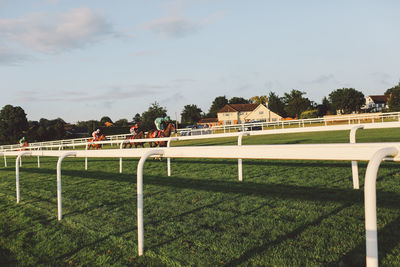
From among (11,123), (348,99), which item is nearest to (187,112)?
(348,99)

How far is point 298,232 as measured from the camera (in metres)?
2.74

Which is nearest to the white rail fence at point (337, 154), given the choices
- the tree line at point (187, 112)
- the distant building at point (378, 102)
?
the tree line at point (187, 112)

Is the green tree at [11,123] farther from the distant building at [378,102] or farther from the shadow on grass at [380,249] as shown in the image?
the distant building at [378,102]

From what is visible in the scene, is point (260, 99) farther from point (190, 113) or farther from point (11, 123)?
point (11, 123)

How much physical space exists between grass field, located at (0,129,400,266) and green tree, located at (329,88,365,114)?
256 ft

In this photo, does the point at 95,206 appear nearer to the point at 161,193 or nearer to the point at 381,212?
the point at 161,193

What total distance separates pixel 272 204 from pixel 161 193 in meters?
1.81

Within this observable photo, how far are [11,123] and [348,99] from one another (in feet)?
249

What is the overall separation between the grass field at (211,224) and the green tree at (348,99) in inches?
3073

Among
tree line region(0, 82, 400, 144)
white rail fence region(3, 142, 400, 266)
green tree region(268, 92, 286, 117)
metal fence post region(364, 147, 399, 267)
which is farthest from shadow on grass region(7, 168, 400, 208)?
green tree region(268, 92, 286, 117)

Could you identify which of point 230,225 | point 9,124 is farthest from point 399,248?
point 9,124

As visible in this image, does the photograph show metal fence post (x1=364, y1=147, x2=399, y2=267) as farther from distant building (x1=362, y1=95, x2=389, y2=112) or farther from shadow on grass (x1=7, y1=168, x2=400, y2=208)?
distant building (x1=362, y1=95, x2=389, y2=112)

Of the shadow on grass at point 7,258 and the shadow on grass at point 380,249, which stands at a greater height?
the shadow on grass at point 380,249

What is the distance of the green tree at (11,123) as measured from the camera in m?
57.4
